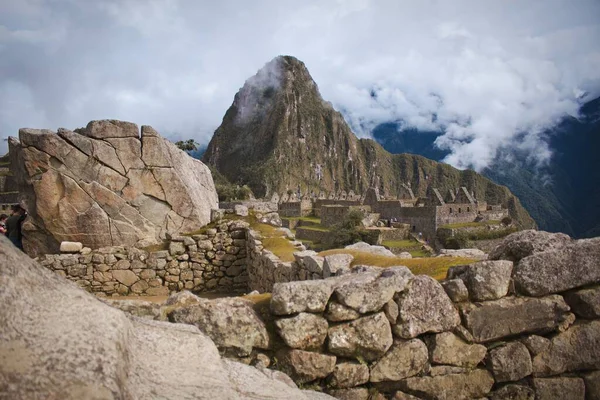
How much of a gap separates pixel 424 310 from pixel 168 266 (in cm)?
771

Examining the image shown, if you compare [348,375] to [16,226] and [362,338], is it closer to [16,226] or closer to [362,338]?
[362,338]

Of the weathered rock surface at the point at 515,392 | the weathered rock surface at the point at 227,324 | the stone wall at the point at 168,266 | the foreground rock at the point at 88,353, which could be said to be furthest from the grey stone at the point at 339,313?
the stone wall at the point at 168,266

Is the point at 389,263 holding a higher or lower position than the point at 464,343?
higher

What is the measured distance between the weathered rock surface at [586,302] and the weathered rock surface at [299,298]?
303cm

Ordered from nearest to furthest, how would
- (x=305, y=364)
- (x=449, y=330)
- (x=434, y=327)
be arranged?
(x=305, y=364), (x=434, y=327), (x=449, y=330)

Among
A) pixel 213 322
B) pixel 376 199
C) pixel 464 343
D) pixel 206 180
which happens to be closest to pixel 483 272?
pixel 464 343

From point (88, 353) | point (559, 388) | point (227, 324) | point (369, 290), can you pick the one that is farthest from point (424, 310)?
point (88, 353)

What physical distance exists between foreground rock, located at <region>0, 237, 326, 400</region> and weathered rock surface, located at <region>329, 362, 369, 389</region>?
1.05 metres

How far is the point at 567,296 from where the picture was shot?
491 cm

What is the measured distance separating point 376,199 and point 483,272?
4992cm

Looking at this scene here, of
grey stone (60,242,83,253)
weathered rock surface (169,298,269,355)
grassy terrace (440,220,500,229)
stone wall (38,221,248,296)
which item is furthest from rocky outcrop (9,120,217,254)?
grassy terrace (440,220,500,229)

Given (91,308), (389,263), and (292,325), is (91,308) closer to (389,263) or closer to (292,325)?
(292,325)

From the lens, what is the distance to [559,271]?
15.8ft

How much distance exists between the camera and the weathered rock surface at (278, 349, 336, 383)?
13.5 ft
